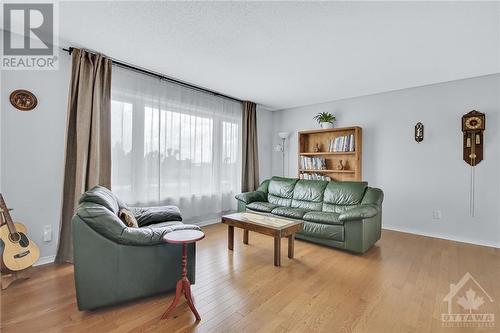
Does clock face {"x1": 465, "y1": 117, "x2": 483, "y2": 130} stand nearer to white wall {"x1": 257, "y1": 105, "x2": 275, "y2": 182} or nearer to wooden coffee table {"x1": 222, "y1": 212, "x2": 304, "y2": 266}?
wooden coffee table {"x1": 222, "y1": 212, "x2": 304, "y2": 266}

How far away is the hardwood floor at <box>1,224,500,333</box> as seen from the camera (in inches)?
A: 66.7

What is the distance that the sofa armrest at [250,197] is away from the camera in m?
4.27

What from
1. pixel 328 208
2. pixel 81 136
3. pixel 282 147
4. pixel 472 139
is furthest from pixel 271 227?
pixel 472 139

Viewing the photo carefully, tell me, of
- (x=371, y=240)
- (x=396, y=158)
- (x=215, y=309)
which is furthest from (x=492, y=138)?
(x=215, y=309)

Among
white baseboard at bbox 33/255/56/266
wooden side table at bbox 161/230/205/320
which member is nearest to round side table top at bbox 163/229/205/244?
wooden side table at bbox 161/230/205/320

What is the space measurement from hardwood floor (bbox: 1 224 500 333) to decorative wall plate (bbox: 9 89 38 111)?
68.9 inches

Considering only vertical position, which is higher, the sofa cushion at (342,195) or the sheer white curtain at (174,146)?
the sheer white curtain at (174,146)

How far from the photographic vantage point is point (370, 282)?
2307 millimetres

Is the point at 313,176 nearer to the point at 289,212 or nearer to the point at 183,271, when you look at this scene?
the point at 289,212

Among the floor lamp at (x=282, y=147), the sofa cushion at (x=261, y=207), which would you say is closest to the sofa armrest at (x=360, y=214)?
the sofa cushion at (x=261, y=207)

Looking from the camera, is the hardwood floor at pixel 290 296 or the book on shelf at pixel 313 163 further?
the book on shelf at pixel 313 163

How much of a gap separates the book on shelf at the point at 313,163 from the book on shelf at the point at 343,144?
30 centimetres

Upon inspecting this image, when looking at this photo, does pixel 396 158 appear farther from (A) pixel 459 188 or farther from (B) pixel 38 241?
(B) pixel 38 241

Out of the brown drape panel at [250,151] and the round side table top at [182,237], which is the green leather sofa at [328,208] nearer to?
the brown drape panel at [250,151]
